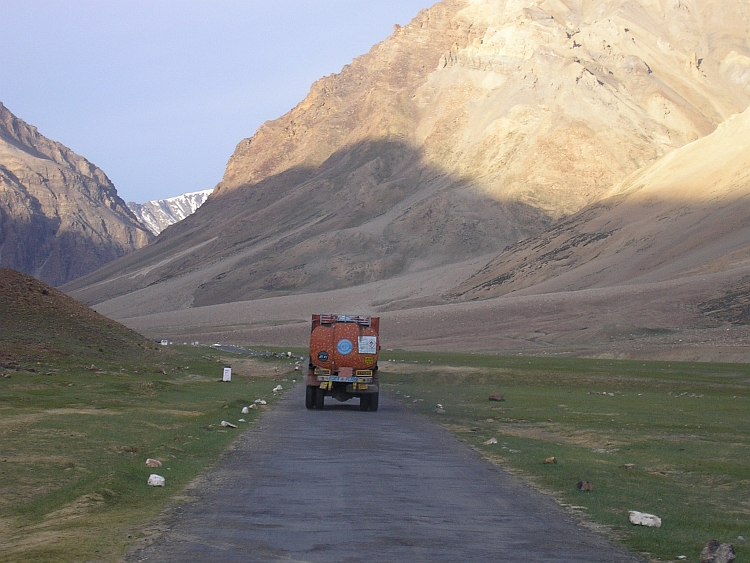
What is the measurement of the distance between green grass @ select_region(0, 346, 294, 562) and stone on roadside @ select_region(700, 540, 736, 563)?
20.5 feet

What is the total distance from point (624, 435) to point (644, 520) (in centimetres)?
1204

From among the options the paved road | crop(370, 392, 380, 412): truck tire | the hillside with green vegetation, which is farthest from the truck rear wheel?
the paved road

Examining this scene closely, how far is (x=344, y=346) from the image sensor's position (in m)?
32.2

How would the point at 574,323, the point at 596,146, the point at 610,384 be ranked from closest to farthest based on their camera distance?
the point at 610,384
the point at 574,323
the point at 596,146

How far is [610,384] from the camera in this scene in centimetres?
4559

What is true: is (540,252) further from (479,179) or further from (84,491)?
(84,491)

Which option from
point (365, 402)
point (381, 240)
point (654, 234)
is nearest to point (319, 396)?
point (365, 402)

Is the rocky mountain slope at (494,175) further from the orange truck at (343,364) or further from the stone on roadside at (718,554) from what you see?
the stone on roadside at (718,554)

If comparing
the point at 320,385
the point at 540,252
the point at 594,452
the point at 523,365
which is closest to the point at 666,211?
the point at 540,252

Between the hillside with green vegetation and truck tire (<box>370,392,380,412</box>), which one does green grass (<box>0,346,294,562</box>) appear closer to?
the hillside with green vegetation

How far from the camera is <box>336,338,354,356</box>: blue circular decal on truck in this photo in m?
32.1

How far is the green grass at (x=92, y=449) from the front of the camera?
11.1 metres

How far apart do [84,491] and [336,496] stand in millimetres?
3631

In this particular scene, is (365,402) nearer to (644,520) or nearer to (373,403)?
(373,403)
